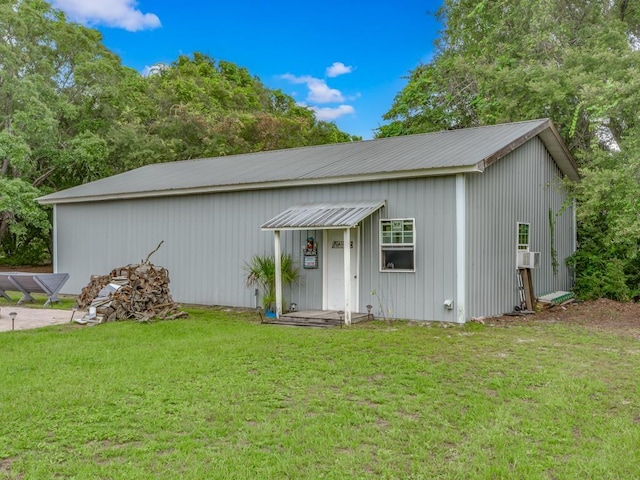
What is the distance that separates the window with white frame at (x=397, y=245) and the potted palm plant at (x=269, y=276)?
6.49 ft

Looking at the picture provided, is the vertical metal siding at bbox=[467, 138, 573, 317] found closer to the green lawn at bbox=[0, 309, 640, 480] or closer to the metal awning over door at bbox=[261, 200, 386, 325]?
the metal awning over door at bbox=[261, 200, 386, 325]

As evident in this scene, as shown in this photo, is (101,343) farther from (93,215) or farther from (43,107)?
(43,107)

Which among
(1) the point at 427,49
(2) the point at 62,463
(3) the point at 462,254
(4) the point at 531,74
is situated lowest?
(2) the point at 62,463

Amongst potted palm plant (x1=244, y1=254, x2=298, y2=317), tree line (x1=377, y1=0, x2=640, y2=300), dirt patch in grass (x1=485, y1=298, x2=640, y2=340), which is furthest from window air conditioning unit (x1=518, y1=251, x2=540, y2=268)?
potted palm plant (x1=244, y1=254, x2=298, y2=317)

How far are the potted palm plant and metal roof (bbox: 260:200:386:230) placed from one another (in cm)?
98

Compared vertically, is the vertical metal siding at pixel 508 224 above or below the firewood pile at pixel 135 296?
above

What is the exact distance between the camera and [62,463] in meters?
3.28

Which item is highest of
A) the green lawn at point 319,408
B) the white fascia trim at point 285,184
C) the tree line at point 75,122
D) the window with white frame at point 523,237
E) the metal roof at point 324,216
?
the tree line at point 75,122

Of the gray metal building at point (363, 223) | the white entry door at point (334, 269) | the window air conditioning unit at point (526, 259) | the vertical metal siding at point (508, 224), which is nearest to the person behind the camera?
the gray metal building at point (363, 223)

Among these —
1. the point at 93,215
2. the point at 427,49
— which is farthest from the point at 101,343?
the point at 427,49

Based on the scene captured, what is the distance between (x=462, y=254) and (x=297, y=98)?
102 feet

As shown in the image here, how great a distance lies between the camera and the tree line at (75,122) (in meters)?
18.4

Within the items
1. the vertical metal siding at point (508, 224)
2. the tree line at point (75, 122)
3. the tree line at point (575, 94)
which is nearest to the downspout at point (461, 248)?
the vertical metal siding at point (508, 224)

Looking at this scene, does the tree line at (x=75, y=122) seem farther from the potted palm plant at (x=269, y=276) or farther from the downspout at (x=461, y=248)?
the downspout at (x=461, y=248)
